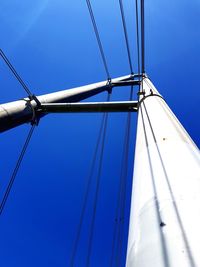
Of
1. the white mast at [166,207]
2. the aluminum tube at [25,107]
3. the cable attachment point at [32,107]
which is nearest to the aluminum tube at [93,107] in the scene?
the aluminum tube at [25,107]

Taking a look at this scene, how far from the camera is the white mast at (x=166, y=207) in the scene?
75.1 inches

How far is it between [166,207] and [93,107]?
27.6 feet

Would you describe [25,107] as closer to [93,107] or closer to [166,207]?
[93,107]

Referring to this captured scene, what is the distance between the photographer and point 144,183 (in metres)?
3.08

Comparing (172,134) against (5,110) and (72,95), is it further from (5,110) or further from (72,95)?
(72,95)

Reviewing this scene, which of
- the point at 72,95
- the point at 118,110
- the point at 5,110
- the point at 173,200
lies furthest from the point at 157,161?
the point at 72,95

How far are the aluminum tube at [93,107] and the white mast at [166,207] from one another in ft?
19.9

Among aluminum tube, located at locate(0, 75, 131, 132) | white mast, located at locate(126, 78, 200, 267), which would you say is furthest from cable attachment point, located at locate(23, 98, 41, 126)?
white mast, located at locate(126, 78, 200, 267)

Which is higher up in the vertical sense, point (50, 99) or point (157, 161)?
point (50, 99)

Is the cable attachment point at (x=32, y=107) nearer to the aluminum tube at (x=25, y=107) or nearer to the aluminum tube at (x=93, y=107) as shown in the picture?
the aluminum tube at (x=25, y=107)

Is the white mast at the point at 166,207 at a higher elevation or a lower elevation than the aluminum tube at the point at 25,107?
lower

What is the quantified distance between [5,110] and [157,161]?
13.4 feet

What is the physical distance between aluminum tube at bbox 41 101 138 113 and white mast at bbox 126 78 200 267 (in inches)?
238

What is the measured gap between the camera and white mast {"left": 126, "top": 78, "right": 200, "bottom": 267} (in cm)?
191
